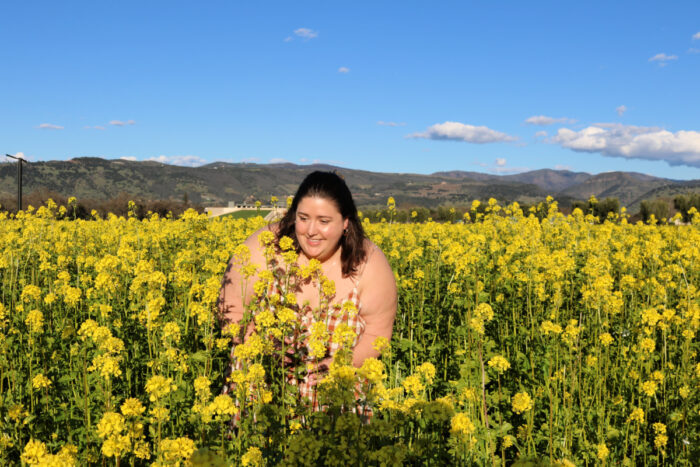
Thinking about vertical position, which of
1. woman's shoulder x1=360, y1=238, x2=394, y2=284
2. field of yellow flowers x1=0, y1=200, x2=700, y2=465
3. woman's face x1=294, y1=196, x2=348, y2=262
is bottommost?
field of yellow flowers x1=0, y1=200, x2=700, y2=465

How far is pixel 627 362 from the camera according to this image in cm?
491

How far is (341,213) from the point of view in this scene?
13.9ft

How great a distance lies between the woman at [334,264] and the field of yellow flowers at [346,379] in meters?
0.24

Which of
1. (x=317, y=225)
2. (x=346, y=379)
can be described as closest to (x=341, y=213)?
(x=317, y=225)

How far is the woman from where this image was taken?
407cm

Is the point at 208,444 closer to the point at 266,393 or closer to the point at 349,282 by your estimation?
the point at 266,393

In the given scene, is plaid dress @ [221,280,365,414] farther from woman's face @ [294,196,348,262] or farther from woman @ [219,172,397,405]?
woman's face @ [294,196,348,262]

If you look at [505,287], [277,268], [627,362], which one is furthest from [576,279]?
[277,268]

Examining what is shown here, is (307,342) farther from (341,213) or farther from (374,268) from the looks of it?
(341,213)

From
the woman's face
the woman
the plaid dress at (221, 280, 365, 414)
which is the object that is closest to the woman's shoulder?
the woman

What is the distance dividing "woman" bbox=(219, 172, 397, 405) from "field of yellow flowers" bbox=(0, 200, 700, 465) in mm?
→ 239

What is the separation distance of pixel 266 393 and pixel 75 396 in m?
Result: 2.06

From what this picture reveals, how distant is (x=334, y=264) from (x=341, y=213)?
51 centimetres

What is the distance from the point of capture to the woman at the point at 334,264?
4.07 meters
